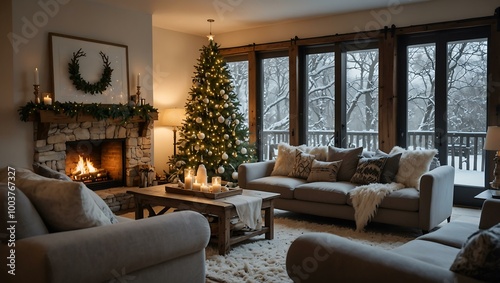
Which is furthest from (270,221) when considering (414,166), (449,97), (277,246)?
(449,97)

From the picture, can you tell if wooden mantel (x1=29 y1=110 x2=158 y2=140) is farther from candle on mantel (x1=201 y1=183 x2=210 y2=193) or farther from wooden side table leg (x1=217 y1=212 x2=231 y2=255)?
wooden side table leg (x1=217 y1=212 x2=231 y2=255)

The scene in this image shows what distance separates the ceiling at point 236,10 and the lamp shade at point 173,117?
1.41 m

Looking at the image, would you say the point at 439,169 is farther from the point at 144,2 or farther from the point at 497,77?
the point at 144,2

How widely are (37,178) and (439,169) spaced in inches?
155

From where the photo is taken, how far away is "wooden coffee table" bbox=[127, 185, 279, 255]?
396cm

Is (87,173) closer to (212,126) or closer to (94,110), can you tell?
(94,110)

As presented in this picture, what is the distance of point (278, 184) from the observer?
214 inches

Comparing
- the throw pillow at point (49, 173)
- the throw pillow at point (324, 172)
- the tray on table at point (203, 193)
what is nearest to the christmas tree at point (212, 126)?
the throw pillow at point (324, 172)

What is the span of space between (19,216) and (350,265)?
1664mm

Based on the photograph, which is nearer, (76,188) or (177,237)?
(76,188)

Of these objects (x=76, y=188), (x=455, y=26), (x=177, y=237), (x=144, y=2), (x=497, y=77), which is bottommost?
(x=177, y=237)

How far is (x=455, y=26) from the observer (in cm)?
571

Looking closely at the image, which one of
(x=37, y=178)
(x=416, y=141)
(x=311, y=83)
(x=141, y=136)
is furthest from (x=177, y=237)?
(x=311, y=83)

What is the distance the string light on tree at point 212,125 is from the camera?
21.9 feet
